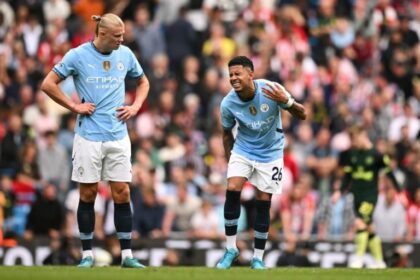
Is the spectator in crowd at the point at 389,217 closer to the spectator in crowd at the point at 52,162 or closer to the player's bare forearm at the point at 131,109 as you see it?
the spectator in crowd at the point at 52,162

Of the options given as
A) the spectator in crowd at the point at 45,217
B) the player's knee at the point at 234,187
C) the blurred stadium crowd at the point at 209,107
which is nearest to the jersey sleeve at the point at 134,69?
the player's knee at the point at 234,187

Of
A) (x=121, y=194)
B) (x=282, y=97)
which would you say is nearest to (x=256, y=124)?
(x=282, y=97)

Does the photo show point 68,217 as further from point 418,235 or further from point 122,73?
point 122,73

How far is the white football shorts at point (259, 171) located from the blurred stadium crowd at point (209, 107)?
263 inches

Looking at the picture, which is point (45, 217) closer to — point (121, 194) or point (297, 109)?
point (121, 194)

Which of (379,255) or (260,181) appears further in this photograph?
(379,255)

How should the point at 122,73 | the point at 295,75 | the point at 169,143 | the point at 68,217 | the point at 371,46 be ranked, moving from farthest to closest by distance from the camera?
the point at 371,46 < the point at 295,75 < the point at 169,143 < the point at 68,217 < the point at 122,73

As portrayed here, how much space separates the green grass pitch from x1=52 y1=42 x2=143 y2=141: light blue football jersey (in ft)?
5.28

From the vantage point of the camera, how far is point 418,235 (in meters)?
28.4

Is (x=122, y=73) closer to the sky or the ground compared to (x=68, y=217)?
closer to the sky

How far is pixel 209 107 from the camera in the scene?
31.2 meters

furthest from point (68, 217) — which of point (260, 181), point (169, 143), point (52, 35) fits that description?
point (260, 181)

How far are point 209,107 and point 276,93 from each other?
462 inches

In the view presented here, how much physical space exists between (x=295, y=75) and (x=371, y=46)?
3.06m
